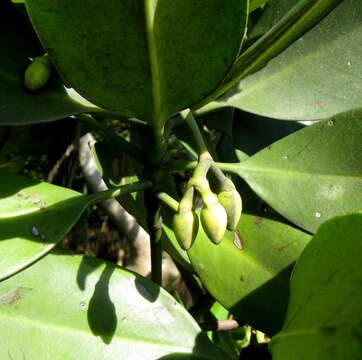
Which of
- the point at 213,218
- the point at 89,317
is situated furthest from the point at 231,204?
the point at 89,317

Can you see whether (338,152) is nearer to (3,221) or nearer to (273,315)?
(273,315)

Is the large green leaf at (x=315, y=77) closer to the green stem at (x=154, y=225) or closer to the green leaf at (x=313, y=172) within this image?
the green leaf at (x=313, y=172)

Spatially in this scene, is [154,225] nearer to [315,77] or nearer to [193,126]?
[193,126]

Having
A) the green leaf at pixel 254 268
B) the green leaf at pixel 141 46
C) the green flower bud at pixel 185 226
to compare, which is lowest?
the green leaf at pixel 254 268

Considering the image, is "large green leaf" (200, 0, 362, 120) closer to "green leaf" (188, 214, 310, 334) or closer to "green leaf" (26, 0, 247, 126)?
"green leaf" (188, 214, 310, 334)

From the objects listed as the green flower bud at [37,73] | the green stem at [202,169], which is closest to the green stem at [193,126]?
the green stem at [202,169]

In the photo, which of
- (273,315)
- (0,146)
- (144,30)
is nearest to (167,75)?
(144,30)
